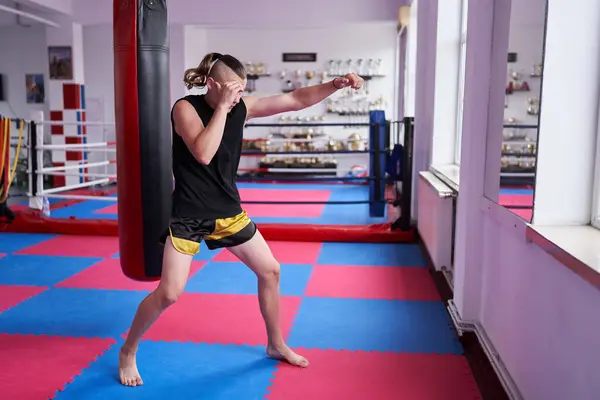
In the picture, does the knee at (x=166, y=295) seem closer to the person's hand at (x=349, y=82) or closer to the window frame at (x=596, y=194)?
the person's hand at (x=349, y=82)

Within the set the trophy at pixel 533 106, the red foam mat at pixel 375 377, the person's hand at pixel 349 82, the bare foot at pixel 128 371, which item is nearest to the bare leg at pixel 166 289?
the bare foot at pixel 128 371

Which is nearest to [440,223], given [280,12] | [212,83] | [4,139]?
[212,83]

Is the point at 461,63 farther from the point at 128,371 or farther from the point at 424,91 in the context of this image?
the point at 128,371

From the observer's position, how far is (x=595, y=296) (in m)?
1.45

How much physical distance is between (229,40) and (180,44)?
1943mm

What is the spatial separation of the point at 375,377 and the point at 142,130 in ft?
5.02

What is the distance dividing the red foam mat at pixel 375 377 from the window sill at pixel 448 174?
130 centimetres

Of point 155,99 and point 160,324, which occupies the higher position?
point 155,99

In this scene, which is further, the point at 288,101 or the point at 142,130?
the point at 142,130

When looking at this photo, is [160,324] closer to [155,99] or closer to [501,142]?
[155,99]

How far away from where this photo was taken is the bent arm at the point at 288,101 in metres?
2.47

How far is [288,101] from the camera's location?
2516 millimetres

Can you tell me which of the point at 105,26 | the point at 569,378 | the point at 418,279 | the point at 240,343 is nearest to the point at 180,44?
the point at 105,26

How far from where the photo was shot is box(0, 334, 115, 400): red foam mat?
2381 millimetres
